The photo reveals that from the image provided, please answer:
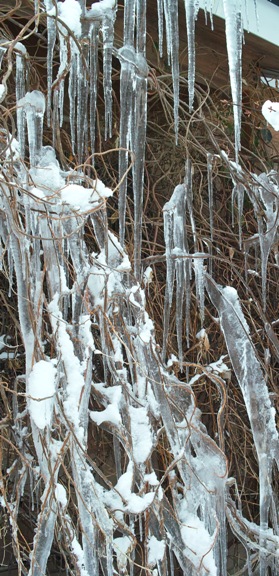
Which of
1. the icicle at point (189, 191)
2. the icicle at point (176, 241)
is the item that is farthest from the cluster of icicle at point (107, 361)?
the icicle at point (189, 191)

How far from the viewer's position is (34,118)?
7.13 feet

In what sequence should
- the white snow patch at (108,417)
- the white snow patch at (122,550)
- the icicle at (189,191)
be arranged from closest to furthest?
the white snow patch at (122,550) < the white snow patch at (108,417) < the icicle at (189,191)

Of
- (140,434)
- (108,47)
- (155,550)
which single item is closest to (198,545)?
(155,550)

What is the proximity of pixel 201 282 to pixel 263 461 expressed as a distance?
625mm

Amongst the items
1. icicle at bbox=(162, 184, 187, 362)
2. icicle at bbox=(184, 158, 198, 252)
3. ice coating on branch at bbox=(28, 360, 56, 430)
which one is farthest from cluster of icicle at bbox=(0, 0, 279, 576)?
icicle at bbox=(184, 158, 198, 252)

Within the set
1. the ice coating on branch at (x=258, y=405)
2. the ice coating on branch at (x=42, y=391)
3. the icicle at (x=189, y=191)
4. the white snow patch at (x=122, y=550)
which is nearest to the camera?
the ice coating on branch at (x=42, y=391)

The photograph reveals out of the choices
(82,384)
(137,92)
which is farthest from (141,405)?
(137,92)

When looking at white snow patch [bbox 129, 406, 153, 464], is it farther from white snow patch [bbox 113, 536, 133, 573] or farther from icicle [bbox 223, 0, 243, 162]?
icicle [bbox 223, 0, 243, 162]

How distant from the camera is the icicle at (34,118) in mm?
2150

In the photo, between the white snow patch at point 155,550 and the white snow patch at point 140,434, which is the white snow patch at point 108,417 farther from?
the white snow patch at point 155,550

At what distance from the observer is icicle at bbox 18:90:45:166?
7.06 ft

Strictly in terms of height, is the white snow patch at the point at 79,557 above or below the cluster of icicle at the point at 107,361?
below

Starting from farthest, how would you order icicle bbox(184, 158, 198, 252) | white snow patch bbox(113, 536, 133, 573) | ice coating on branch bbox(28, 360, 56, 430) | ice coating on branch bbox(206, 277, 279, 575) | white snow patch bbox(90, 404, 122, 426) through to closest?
icicle bbox(184, 158, 198, 252), ice coating on branch bbox(206, 277, 279, 575), white snow patch bbox(90, 404, 122, 426), white snow patch bbox(113, 536, 133, 573), ice coating on branch bbox(28, 360, 56, 430)

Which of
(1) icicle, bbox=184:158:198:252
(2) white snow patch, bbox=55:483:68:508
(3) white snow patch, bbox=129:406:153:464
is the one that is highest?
(1) icicle, bbox=184:158:198:252
